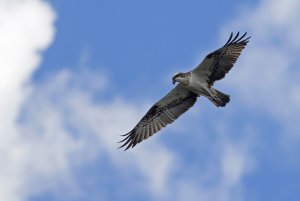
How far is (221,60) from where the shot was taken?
24484mm

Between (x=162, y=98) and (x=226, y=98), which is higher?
(x=162, y=98)

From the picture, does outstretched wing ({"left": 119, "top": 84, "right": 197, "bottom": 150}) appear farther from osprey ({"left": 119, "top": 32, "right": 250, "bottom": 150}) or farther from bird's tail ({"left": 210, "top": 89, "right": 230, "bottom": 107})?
bird's tail ({"left": 210, "top": 89, "right": 230, "bottom": 107})

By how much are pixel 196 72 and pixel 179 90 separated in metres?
1.04

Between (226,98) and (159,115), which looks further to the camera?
(159,115)

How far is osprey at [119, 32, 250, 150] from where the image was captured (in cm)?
2441

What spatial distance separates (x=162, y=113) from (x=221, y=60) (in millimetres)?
2620

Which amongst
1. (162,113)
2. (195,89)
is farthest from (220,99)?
(162,113)

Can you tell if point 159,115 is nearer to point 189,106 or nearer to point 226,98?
point 189,106

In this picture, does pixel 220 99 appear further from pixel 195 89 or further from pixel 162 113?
pixel 162 113

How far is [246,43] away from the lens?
24.5 meters

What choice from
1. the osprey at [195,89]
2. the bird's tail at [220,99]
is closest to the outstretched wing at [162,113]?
the osprey at [195,89]

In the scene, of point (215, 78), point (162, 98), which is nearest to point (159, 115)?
point (162, 98)

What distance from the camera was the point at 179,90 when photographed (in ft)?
83.0

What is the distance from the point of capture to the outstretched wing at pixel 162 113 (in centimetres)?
2536
